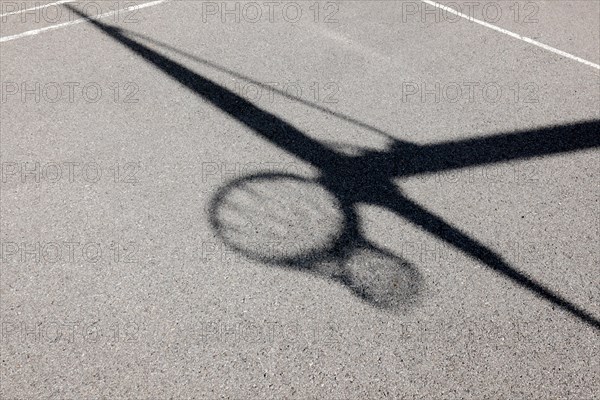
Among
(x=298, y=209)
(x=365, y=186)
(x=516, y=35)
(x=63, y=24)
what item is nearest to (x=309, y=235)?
(x=298, y=209)

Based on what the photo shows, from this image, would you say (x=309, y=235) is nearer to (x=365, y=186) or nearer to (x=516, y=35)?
(x=365, y=186)

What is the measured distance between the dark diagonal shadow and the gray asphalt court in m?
0.02

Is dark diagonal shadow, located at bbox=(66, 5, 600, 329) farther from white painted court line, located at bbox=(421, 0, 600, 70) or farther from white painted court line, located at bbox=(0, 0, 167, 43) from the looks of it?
white painted court line, located at bbox=(0, 0, 167, 43)

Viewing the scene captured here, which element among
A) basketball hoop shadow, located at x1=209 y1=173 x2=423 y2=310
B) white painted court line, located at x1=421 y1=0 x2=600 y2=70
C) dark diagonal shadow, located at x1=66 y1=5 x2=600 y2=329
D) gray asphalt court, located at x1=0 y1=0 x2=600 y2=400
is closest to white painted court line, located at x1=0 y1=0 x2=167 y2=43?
gray asphalt court, located at x1=0 y1=0 x2=600 y2=400

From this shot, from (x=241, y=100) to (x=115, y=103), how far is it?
1.21 meters

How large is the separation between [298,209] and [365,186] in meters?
0.61

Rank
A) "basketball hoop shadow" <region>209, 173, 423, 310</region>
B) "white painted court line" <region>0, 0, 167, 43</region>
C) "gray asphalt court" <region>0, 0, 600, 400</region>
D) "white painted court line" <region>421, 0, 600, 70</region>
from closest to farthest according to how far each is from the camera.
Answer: "gray asphalt court" <region>0, 0, 600, 400</region> → "basketball hoop shadow" <region>209, 173, 423, 310</region> → "white painted court line" <region>421, 0, 600, 70</region> → "white painted court line" <region>0, 0, 167, 43</region>

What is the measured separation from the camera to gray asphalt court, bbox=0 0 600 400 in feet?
11.5

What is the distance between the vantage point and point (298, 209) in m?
4.51

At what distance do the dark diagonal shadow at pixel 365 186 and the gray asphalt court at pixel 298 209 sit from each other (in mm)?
18

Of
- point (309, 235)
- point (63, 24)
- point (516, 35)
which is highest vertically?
point (516, 35)

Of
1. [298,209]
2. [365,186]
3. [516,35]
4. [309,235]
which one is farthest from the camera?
[516,35]

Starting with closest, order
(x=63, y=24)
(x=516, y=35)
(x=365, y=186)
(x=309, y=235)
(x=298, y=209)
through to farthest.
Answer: (x=309, y=235)
(x=298, y=209)
(x=365, y=186)
(x=516, y=35)
(x=63, y=24)

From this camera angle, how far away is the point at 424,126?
213 inches
